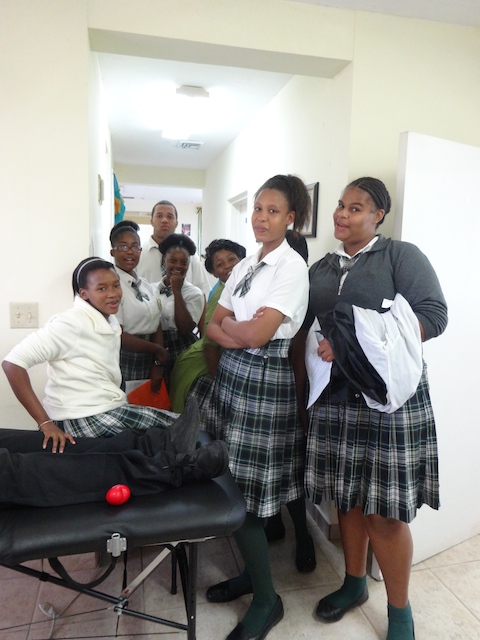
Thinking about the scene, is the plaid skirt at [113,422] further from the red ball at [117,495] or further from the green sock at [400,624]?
the green sock at [400,624]

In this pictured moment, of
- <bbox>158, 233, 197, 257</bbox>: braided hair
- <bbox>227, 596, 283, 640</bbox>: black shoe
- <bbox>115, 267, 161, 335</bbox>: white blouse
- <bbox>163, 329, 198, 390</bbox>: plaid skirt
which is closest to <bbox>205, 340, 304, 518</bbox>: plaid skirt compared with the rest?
<bbox>227, 596, 283, 640</bbox>: black shoe

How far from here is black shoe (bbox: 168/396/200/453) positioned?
1.39 metres

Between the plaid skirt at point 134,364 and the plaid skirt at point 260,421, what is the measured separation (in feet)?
2.34

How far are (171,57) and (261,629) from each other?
2.27 meters

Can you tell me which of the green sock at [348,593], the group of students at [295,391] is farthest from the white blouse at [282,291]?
the green sock at [348,593]

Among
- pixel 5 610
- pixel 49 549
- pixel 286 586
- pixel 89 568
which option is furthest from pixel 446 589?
pixel 5 610

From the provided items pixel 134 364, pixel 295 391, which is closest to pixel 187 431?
pixel 295 391

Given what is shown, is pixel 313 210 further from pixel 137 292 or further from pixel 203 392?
pixel 203 392

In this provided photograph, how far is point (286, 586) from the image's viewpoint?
71.4 inches

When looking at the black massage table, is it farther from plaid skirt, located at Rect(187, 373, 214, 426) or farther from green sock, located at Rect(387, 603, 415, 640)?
green sock, located at Rect(387, 603, 415, 640)

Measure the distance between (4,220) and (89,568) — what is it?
57.9 inches

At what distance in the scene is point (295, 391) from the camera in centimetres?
155

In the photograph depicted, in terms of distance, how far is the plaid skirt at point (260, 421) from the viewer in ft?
4.87

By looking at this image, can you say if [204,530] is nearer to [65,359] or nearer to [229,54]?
[65,359]
